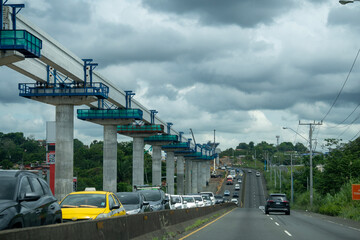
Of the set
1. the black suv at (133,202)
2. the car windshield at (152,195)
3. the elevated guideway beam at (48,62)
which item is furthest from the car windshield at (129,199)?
the elevated guideway beam at (48,62)

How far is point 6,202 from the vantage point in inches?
372

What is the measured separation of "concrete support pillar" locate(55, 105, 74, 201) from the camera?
140 ft

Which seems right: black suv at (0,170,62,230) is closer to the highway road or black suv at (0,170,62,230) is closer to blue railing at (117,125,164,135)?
the highway road

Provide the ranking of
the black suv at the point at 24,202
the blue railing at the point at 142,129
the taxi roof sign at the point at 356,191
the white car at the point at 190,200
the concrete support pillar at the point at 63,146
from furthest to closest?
the blue railing at the point at 142,129, the concrete support pillar at the point at 63,146, the white car at the point at 190,200, the taxi roof sign at the point at 356,191, the black suv at the point at 24,202

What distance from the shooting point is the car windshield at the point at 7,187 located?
991 centimetres

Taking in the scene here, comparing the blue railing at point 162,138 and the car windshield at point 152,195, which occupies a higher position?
the blue railing at point 162,138

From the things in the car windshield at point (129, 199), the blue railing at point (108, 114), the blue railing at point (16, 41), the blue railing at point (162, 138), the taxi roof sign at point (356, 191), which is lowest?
the taxi roof sign at point (356, 191)

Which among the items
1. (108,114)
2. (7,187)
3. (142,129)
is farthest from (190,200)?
(7,187)

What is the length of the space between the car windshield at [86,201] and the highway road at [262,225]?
158 inches

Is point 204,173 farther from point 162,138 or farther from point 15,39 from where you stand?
point 15,39

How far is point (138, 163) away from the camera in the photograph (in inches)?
2803

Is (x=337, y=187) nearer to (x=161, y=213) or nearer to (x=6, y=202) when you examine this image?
(x=161, y=213)

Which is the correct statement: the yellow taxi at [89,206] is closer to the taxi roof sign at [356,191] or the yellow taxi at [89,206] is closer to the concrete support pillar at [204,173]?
the taxi roof sign at [356,191]

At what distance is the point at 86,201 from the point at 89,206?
581 millimetres
